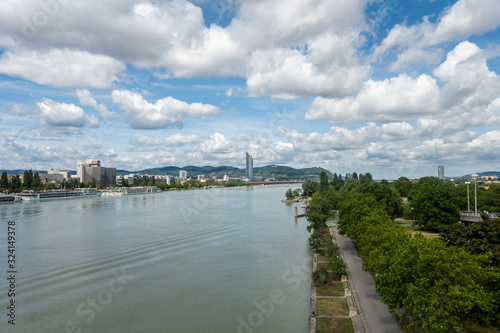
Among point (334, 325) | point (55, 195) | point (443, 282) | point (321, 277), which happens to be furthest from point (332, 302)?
point (55, 195)

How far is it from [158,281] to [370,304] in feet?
27.5

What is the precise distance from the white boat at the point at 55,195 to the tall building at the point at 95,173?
109 feet

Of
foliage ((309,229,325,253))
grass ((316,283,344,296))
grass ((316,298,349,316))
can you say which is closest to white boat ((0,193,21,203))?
foliage ((309,229,325,253))

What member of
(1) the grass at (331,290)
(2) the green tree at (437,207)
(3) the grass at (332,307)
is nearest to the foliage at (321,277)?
(1) the grass at (331,290)

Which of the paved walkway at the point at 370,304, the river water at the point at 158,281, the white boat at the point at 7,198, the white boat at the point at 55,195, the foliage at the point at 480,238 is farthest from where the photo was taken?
the white boat at the point at 55,195

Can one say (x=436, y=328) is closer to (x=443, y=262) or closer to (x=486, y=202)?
(x=443, y=262)

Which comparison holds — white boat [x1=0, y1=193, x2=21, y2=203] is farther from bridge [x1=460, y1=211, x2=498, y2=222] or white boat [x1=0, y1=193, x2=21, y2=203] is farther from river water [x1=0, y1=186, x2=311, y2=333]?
bridge [x1=460, y1=211, x2=498, y2=222]

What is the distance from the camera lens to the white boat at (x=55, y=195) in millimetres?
59812

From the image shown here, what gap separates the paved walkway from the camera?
837 centimetres

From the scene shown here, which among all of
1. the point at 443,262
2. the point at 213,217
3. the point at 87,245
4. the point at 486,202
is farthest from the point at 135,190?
the point at 443,262

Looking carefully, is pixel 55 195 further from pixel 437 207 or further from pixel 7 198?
pixel 437 207

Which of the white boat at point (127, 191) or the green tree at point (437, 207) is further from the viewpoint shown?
the white boat at point (127, 191)

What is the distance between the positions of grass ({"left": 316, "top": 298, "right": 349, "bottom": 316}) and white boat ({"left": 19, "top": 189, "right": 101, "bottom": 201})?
63.7 meters

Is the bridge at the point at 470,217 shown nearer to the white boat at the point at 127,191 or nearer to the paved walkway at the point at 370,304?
the paved walkway at the point at 370,304
